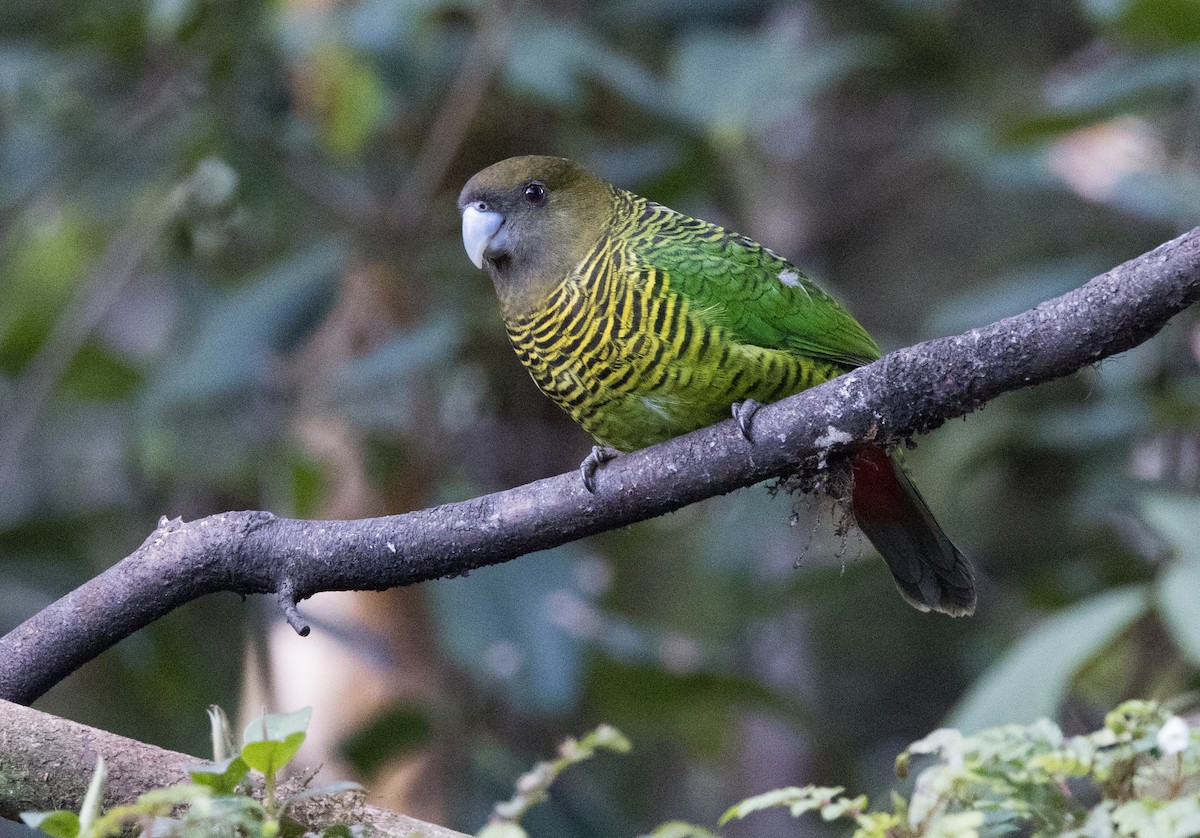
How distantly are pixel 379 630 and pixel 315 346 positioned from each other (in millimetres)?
1217

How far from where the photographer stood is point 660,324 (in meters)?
2.53

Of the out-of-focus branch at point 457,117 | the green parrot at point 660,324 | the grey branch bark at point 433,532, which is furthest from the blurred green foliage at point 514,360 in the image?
the grey branch bark at point 433,532

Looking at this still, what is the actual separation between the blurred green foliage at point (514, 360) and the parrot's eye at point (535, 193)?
32.8 inches

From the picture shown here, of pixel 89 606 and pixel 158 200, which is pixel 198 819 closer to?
pixel 89 606

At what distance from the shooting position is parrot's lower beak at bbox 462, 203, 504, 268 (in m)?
2.85

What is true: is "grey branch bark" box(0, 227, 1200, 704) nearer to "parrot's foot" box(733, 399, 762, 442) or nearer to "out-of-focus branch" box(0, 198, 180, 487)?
"parrot's foot" box(733, 399, 762, 442)

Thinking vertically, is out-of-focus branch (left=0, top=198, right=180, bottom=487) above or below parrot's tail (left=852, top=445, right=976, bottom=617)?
above

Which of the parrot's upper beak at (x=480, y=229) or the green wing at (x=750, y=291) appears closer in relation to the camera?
the green wing at (x=750, y=291)

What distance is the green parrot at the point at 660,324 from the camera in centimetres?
253

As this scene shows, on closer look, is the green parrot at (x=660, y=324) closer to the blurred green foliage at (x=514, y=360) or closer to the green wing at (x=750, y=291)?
the green wing at (x=750, y=291)

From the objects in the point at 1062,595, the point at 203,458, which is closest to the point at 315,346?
the point at 203,458

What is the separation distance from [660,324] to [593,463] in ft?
1.08

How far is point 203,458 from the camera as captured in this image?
459 centimetres

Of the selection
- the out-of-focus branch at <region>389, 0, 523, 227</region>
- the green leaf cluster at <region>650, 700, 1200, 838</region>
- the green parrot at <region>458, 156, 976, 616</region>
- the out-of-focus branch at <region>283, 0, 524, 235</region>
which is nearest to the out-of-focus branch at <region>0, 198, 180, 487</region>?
the out-of-focus branch at <region>283, 0, 524, 235</region>
